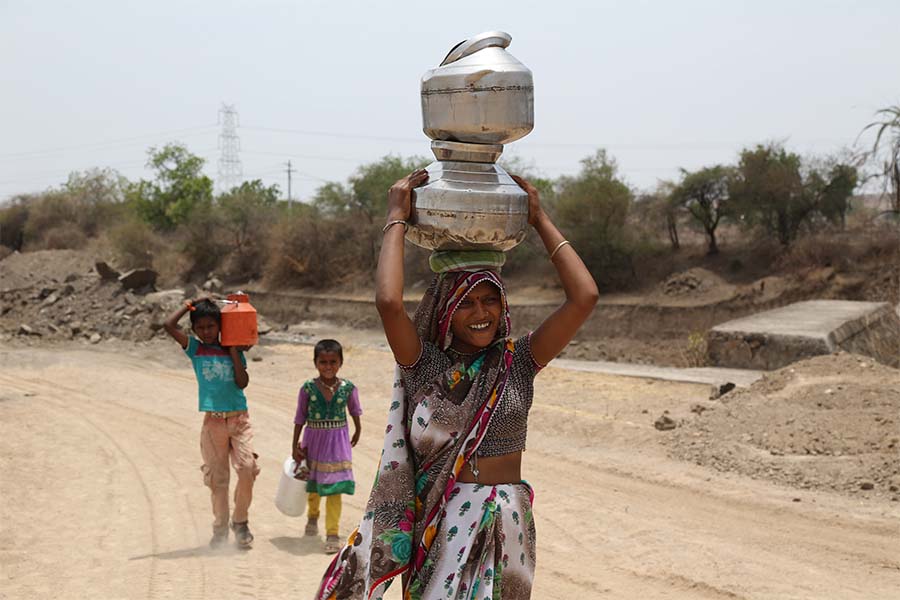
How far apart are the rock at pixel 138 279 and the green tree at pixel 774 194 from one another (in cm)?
1683

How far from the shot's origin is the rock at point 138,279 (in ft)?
78.3

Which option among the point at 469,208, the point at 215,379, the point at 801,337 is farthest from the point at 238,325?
the point at 801,337

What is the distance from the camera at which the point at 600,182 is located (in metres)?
29.5

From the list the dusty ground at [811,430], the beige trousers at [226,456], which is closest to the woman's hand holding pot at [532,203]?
the beige trousers at [226,456]

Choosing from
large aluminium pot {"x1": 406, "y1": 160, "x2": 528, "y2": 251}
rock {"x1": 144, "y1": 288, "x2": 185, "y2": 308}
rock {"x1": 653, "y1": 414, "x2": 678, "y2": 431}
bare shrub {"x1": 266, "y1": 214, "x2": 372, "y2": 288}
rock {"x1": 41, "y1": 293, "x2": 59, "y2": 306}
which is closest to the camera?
large aluminium pot {"x1": 406, "y1": 160, "x2": 528, "y2": 251}

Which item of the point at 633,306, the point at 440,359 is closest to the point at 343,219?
the point at 633,306

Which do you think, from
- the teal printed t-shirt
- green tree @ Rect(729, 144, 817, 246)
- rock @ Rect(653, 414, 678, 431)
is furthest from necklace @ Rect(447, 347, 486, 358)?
green tree @ Rect(729, 144, 817, 246)

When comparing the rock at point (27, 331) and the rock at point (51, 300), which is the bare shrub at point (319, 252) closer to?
the rock at point (51, 300)

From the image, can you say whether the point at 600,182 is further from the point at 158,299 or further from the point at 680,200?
the point at 158,299

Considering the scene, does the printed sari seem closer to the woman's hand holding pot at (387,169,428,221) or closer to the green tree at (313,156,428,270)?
the woman's hand holding pot at (387,169,428,221)

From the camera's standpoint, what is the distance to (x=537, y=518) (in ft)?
23.2

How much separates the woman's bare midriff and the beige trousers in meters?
3.38

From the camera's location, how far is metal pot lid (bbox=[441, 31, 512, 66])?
9.63 feet

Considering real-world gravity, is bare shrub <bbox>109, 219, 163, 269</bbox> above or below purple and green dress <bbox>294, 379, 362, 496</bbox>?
above
